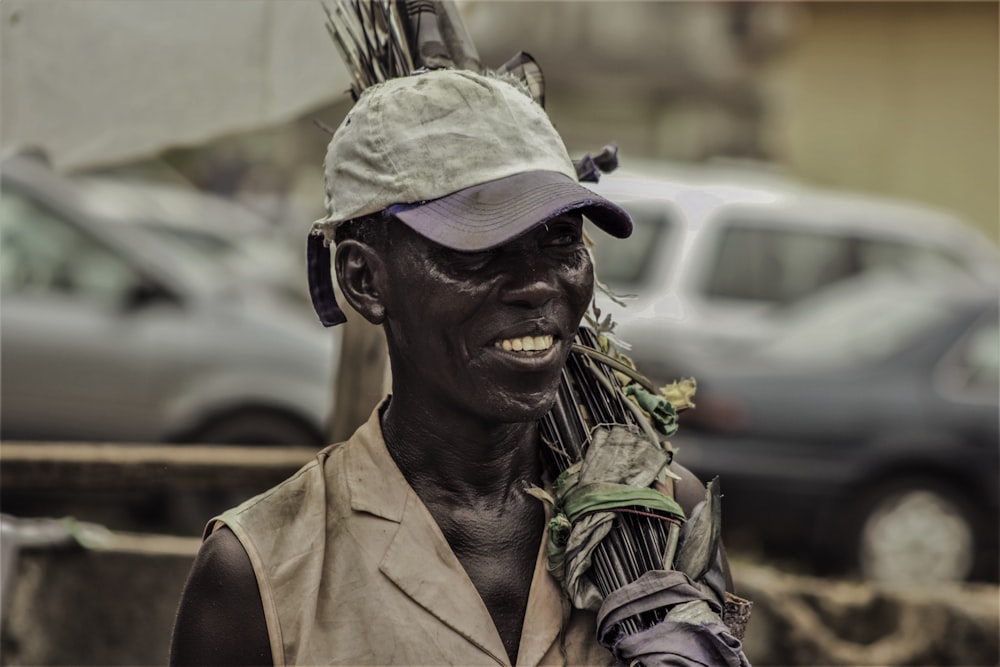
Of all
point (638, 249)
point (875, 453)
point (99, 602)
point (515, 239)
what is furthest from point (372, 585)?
point (638, 249)

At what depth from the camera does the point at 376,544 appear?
7.04 ft

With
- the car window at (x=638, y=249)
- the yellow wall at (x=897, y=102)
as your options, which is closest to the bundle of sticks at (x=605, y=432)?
the car window at (x=638, y=249)

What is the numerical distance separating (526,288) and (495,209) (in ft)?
0.42

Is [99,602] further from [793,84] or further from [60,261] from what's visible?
[793,84]

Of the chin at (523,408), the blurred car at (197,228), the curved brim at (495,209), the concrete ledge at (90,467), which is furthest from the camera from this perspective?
the blurred car at (197,228)

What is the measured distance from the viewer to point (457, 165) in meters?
2.04

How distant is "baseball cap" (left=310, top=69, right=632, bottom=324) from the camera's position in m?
2.00

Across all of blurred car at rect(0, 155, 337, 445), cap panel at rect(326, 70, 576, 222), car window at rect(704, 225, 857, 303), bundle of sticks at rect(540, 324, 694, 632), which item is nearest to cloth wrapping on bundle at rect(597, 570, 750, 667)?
bundle of sticks at rect(540, 324, 694, 632)

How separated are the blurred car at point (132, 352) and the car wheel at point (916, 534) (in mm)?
3241

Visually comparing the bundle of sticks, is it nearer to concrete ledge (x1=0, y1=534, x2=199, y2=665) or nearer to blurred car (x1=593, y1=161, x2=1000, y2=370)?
concrete ledge (x1=0, y1=534, x2=199, y2=665)

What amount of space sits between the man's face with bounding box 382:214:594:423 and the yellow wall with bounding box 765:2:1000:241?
677 inches

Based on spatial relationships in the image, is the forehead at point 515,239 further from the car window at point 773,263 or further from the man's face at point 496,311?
the car window at point 773,263

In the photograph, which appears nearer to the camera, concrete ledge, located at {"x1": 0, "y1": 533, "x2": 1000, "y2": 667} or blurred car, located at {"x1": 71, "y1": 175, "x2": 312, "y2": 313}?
concrete ledge, located at {"x1": 0, "y1": 533, "x2": 1000, "y2": 667}

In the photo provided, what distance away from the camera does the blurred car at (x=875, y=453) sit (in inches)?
321
